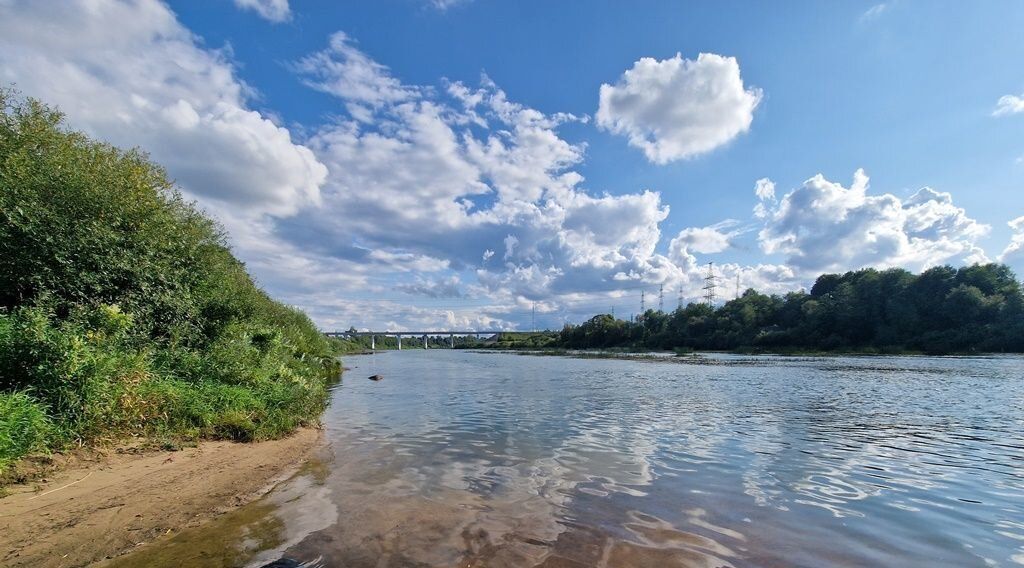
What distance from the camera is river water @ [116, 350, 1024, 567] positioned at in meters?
7.52

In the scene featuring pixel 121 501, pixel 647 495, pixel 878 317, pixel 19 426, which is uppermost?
pixel 878 317

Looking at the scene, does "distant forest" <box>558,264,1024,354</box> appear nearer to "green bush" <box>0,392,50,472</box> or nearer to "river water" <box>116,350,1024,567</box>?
"river water" <box>116,350,1024,567</box>

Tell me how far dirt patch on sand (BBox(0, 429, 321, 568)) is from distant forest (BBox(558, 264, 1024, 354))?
110 meters

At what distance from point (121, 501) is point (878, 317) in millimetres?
126322

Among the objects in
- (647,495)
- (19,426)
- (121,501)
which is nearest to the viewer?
(121,501)

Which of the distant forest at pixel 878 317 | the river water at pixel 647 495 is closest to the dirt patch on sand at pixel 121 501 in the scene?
the river water at pixel 647 495

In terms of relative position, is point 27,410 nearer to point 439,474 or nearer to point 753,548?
point 439,474

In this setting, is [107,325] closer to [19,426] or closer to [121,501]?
Answer: [19,426]

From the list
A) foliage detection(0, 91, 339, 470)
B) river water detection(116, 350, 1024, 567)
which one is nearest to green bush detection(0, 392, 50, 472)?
foliage detection(0, 91, 339, 470)

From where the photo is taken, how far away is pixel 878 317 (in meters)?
102

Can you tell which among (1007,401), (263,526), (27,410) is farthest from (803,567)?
(1007,401)

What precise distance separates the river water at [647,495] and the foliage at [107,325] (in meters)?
3.94

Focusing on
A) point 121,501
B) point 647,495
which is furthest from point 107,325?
point 647,495

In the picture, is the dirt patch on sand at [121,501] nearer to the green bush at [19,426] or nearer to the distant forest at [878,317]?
the green bush at [19,426]
